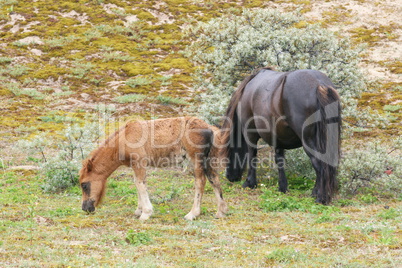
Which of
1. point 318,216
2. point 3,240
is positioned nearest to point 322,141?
point 318,216

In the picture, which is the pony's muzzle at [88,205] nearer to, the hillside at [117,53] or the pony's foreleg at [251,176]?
the pony's foreleg at [251,176]

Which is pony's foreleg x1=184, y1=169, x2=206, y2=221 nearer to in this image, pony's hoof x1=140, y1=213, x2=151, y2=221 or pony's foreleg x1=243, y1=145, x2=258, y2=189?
pony's hoof x1=140, y1=213, x2=151, y2=221

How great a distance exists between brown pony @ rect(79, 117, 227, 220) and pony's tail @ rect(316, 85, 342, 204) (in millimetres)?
2126

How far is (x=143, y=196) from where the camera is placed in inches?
316

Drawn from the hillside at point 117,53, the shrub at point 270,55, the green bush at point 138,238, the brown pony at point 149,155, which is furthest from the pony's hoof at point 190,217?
the hillside at point 117,53

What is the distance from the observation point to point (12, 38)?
28.2 m

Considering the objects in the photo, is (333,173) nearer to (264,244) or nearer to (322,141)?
(322,141)

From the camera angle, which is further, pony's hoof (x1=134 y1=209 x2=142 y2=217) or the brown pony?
pony's hoof (x1=134 y1=209 x2=142 y2=217)

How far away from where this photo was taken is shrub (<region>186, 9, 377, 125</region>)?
40.9 ft

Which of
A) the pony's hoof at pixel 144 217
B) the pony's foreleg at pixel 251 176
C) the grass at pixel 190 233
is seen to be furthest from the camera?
the pony's foreleg at pixel 251 176

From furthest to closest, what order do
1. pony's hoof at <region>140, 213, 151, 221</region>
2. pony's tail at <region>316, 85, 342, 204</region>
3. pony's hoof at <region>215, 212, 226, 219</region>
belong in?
pony's tail at <region>316, 85, 342, 204</region>, pony's hoof at <region>215, 212, 226, 219</region>, pony's hoof at <region>140, 213, 151, 221</region>

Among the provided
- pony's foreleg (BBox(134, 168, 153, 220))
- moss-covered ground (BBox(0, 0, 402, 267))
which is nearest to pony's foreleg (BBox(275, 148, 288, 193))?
moss-covered ground (BBox(0, 0, 402, 267))

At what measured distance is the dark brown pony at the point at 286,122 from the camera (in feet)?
28.1

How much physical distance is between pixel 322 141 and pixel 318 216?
59.9 inches
